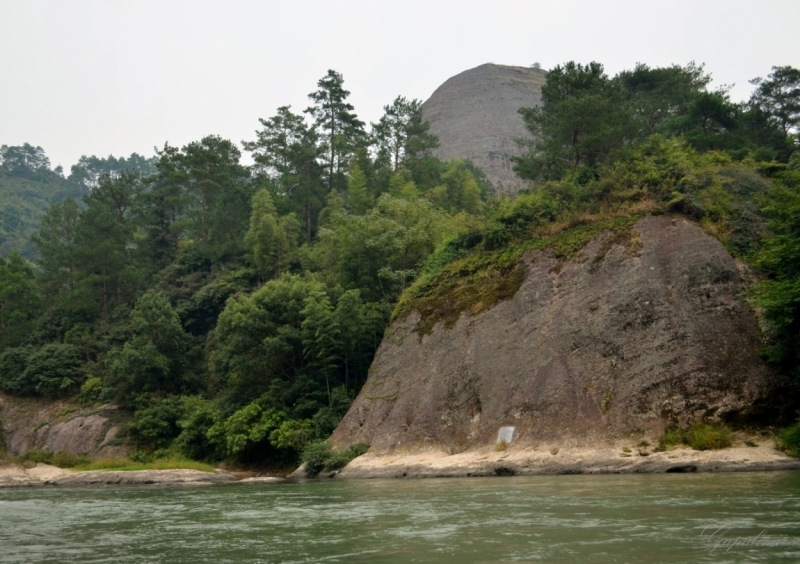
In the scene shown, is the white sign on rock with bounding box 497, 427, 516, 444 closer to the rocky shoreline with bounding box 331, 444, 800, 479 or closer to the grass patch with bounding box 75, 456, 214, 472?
the rocky shoreline with bounding box 331, 444, 800, 479

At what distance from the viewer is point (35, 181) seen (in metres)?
168

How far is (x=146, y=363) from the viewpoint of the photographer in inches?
1914

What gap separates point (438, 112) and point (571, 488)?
9840 cm

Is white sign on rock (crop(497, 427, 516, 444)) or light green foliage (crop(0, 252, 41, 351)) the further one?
light green foliage (crop(0, 252, 41, 351))

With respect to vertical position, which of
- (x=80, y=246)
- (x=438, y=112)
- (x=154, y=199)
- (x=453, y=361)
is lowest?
(x=453, y=361)

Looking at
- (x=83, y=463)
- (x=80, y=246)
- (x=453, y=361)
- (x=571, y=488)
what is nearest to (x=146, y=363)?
(x=83, y=463)

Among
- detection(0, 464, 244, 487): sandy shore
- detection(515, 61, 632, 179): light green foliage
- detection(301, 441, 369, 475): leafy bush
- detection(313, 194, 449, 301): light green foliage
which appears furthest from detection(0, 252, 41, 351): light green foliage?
detection(515, 61, 632, 179): light green foliage

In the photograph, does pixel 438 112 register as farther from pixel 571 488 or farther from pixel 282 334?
pixel 571 488

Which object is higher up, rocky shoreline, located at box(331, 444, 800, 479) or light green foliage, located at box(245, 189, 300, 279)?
light green foliage, located at box(245, 189, 300, 279)

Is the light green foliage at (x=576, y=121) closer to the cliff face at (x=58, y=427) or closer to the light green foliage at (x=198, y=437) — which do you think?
the light green foliage at (x=198, y=437)

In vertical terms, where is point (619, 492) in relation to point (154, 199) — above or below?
below

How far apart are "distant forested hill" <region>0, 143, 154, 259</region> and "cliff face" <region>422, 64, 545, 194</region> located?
73180 millimetres

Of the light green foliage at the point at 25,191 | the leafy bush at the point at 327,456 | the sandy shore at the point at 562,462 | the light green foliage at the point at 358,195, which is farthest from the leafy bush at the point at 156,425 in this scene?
the light green foliage at the point at 25,191

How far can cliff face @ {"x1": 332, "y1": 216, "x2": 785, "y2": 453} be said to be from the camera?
1075 inches
